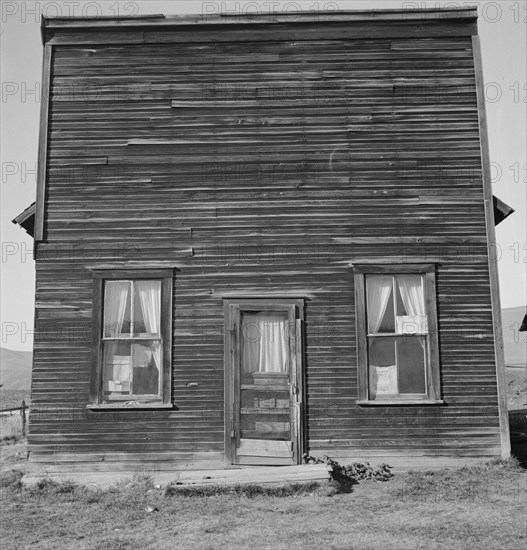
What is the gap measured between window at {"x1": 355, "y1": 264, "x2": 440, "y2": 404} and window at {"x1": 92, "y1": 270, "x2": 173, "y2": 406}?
10.4 ft

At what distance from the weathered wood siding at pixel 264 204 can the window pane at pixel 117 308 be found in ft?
0.97

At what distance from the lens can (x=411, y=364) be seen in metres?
11.7

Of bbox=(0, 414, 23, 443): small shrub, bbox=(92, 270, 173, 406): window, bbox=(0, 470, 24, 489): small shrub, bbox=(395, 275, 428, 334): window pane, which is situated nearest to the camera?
bbox=(0, 470, 24, 489): small shrub

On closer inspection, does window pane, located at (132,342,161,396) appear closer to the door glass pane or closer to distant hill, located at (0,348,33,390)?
the door glass pane

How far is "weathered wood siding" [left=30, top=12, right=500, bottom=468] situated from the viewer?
11.5 metres

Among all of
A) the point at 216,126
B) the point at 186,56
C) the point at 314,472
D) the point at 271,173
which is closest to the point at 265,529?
the point at 314,472

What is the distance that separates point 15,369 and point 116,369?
13828 centimetres

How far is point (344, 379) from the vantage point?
11594 millimetres

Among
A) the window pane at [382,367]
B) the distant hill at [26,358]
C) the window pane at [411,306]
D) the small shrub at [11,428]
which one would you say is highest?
the distant hill at [26,358]

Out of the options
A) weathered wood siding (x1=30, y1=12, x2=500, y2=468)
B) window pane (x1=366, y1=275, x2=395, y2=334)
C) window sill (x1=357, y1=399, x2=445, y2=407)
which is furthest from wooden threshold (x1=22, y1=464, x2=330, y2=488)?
window pane (x1=366, y1=275, x2=395, y2=334)

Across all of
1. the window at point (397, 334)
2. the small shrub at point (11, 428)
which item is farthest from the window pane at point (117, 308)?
the small shrub at point (11, 428)

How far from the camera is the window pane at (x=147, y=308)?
464 inches

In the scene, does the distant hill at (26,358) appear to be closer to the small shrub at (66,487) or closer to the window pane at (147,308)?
the window pane at (147,308)

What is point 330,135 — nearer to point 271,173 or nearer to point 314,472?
point 271,173
